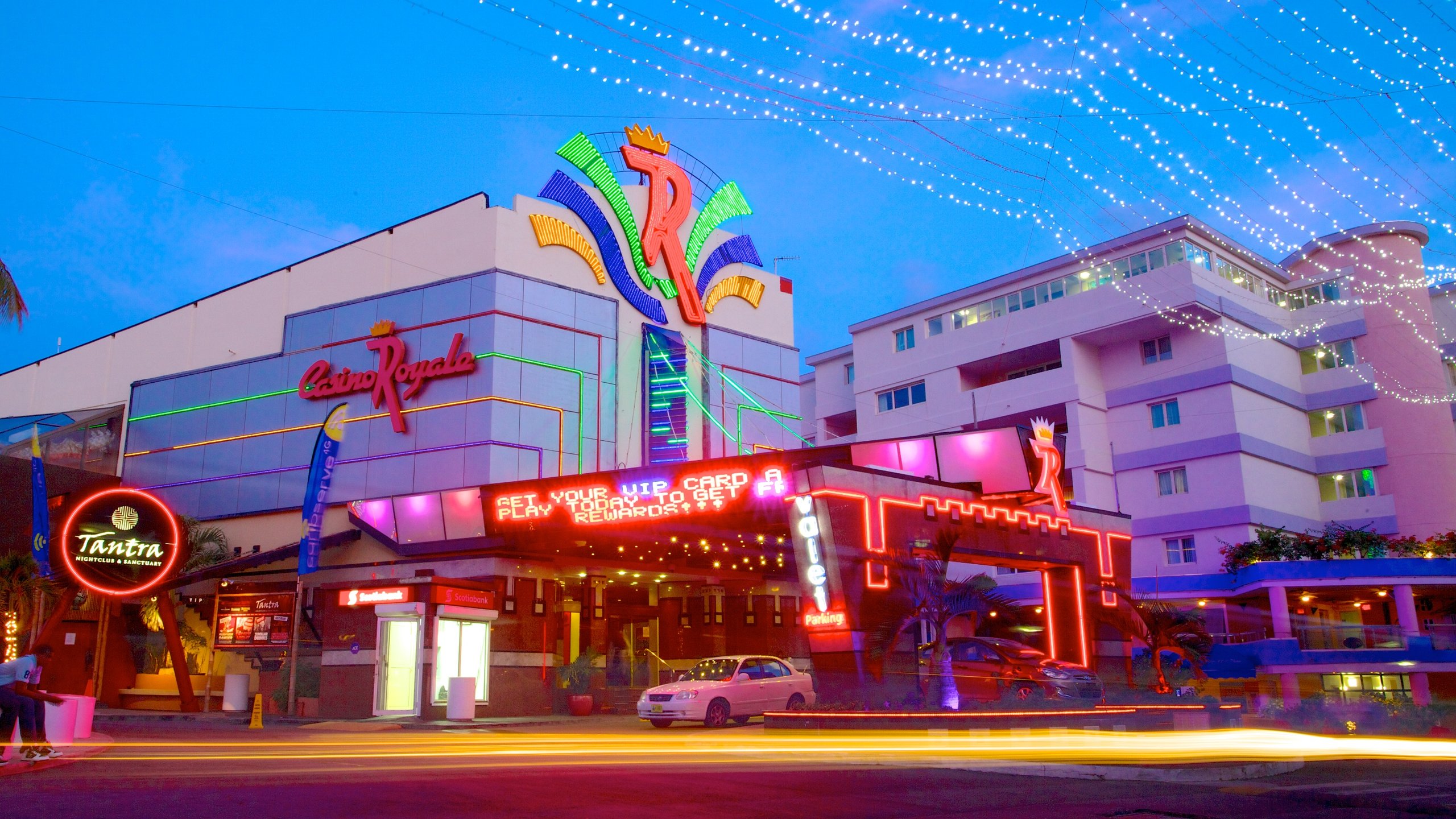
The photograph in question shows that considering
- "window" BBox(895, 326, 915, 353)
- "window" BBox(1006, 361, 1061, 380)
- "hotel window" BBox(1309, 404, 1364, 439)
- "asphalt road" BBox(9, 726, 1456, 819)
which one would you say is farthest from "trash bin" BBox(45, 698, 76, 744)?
"hotel window" BBox(1309, 404, 1364, 439)

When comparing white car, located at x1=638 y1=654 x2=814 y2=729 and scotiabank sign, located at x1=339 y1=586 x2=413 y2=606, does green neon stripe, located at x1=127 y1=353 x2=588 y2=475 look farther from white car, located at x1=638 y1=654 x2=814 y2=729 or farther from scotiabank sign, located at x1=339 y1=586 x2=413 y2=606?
white car, located at x1=638 y1=654 x2=814 y2=729

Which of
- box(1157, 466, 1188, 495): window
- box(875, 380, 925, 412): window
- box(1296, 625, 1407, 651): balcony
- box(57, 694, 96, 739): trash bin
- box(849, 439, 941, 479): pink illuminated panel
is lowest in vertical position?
box(57, 694, 96, 739): trash bin

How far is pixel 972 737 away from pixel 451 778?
8068 mm

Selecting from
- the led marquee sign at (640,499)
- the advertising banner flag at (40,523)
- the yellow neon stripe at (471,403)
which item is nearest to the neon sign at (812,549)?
the led marquee sign at (640,499)

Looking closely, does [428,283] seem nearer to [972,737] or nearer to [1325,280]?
[972,737]

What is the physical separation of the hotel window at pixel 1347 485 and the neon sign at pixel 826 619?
1510 inches

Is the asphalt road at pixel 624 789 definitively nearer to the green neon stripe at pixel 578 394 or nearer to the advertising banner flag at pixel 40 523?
the advertising banner flag at pixel 40 523

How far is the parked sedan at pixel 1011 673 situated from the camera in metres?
24.5

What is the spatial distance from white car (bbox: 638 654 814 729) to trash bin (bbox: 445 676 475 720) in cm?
469

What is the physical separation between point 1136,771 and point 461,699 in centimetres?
1645

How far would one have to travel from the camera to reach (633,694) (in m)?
29.4

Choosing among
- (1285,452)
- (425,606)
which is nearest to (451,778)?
(425,606)

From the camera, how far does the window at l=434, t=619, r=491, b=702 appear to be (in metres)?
26.2

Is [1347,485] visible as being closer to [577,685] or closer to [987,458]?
[987,458]
